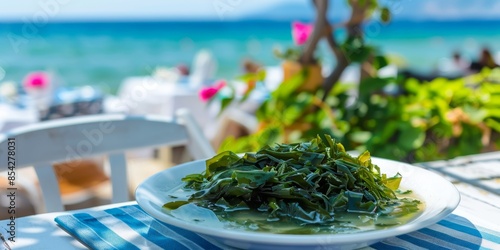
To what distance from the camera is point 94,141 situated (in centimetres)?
131

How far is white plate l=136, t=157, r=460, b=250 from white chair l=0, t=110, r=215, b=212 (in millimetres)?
438

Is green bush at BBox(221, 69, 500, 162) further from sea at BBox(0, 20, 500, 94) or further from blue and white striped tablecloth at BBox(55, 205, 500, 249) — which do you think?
sea at BBox(0, 20, 500, 94)

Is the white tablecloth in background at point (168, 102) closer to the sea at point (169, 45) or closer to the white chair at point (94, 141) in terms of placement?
the white chair at point (94, 141)

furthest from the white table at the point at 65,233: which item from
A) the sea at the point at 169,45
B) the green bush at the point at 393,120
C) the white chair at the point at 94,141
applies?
the sea at the point at 169,45

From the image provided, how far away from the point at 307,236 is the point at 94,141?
799 millimetres

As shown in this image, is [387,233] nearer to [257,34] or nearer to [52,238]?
[52,238]

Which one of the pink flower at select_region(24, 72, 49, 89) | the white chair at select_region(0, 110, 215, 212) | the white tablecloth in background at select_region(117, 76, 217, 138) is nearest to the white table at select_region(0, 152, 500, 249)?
the white chair at select_region(0, 110, 215, 212)

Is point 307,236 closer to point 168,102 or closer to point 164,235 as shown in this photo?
point 164,235

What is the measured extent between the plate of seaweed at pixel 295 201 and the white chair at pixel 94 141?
0.51m

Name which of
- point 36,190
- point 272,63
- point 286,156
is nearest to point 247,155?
point 286,156

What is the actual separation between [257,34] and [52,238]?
28.4m

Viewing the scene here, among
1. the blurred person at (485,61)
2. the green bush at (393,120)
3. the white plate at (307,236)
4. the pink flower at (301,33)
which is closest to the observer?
the white plate at (307,236)

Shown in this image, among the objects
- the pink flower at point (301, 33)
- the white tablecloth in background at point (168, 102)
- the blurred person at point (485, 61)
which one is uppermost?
the blurred person at point (485, 61)

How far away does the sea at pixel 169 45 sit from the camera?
62.5 feet
